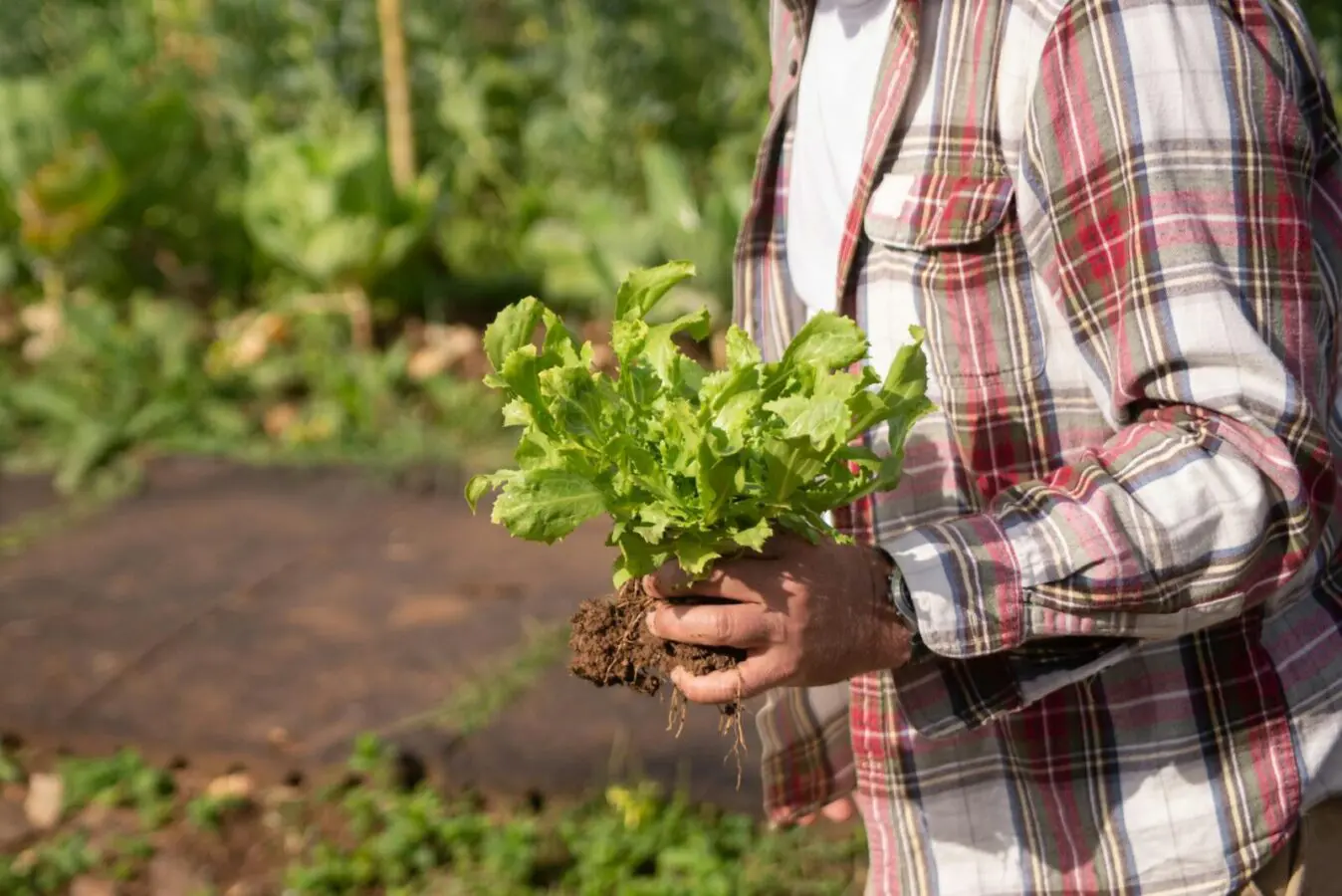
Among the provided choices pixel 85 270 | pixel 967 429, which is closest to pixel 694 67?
pixel 85 270

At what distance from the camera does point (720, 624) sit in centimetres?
132

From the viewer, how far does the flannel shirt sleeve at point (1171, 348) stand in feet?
4.14

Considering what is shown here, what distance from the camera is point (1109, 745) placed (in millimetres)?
1554

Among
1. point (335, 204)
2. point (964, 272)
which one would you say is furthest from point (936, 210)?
point (335, 204)

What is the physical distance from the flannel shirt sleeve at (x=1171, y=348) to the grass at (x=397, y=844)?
155 centimetres

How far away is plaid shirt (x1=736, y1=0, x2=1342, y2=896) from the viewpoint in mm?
1272

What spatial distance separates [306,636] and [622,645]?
255cm

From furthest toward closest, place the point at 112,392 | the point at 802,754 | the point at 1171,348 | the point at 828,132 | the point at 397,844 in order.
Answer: the point at 112,392 → the point at 397,844 → the point at 802,754 → the point at 828,132 → the point at 1171,348

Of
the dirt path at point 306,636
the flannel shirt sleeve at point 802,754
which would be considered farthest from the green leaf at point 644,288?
the dirt path at point 306,636

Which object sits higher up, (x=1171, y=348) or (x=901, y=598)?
(x=1171, y=348)

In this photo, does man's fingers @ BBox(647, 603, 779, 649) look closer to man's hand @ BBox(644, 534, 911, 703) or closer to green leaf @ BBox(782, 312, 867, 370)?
→ man's hand @ BBox(644, 534, 911, 703)

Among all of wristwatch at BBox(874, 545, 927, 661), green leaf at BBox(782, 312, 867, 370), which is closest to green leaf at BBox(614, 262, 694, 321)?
green leaf at BBox(782, 312, 867, 370)

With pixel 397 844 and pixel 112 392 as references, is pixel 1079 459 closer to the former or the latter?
Answer: pixel 397 844

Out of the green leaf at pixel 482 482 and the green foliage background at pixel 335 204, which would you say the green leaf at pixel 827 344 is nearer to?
the green leaf at pixel 482 482
